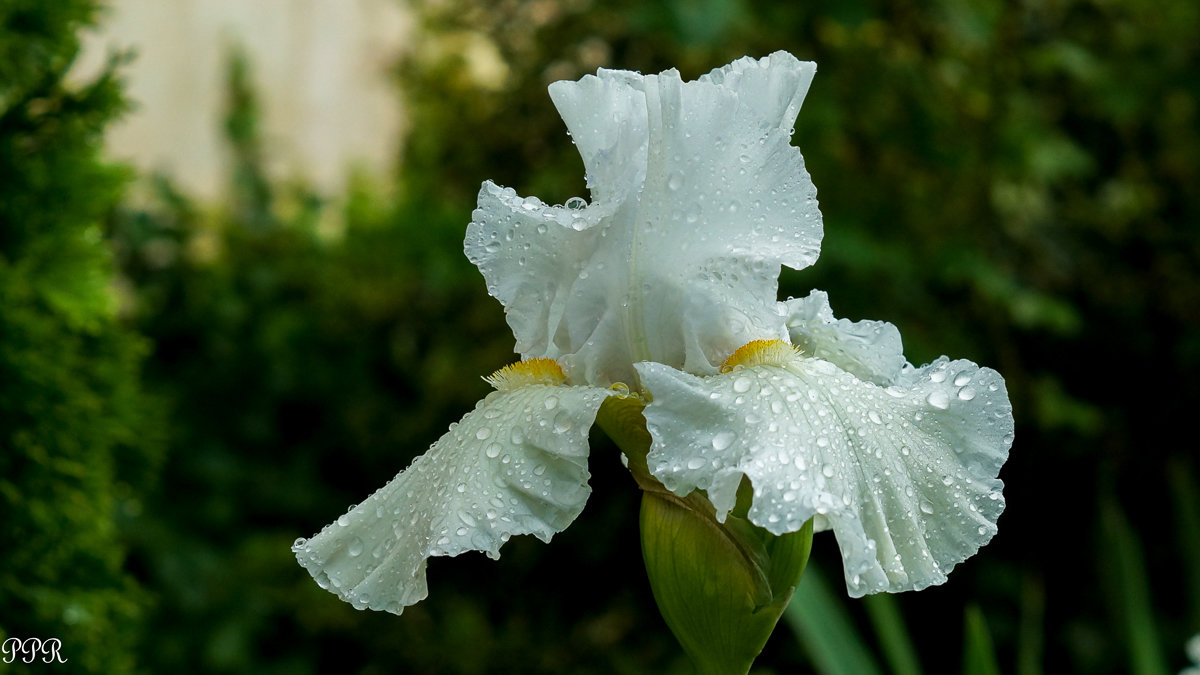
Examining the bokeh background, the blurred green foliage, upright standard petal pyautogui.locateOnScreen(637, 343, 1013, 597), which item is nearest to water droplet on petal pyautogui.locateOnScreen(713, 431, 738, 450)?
upright standard petal pyautogui.locateOnScreen(637, 343, 1013, 597)

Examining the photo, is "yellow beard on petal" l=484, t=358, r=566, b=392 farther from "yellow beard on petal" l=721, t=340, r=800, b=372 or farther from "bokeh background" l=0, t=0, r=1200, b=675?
"bokeh background" l=0, t=0, r=1200, b=675

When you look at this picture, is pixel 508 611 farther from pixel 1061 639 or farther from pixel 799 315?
pixel 799 315

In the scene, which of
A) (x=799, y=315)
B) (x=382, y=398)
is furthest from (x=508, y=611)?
(x=799, y=315)

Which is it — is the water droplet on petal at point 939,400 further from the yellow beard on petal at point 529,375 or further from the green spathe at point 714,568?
the yellow beard on petal at point 529,375

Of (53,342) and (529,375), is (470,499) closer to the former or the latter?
(529,375)

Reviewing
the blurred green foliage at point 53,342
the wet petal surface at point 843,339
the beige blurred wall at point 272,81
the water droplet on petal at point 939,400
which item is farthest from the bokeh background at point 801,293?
the water droplet on petal at point 939,400

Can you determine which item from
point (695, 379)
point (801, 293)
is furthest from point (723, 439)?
point (801, 293)
